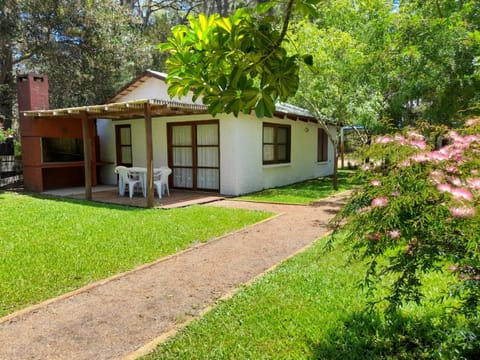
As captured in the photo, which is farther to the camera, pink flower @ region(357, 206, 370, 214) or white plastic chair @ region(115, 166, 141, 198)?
white plastic chair @ region(115, 166, 141, 198)

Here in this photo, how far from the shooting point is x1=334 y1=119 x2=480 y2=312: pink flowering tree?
2113 millimetres

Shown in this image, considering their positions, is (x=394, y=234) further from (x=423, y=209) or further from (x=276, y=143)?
(x=276, y=143)

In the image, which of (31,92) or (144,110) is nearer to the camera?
(144,110)

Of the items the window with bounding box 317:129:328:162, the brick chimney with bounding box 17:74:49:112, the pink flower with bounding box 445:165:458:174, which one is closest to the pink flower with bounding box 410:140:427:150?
the pink flower with bounding box 445:165:458:174

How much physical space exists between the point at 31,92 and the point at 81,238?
7.95 m

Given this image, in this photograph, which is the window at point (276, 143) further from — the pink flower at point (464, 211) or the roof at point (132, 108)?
the pink flower at point (464, 211)

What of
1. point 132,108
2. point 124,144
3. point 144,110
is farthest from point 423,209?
point 124,144

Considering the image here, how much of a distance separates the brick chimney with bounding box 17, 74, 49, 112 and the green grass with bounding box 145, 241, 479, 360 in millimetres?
11030

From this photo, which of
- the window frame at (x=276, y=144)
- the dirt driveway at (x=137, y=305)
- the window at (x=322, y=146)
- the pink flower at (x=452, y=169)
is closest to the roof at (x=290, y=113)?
the window frame at (x=276, y=144)

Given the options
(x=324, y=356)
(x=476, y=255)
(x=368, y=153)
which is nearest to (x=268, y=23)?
(x=368, y=153)

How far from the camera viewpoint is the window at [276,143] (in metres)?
13.1

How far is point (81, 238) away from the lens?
20.5 feet

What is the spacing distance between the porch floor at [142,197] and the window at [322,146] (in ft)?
25.9

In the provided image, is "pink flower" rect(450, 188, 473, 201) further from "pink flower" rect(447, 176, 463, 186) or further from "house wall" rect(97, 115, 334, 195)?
"house wall" rect(97, 115, 334, 195)
